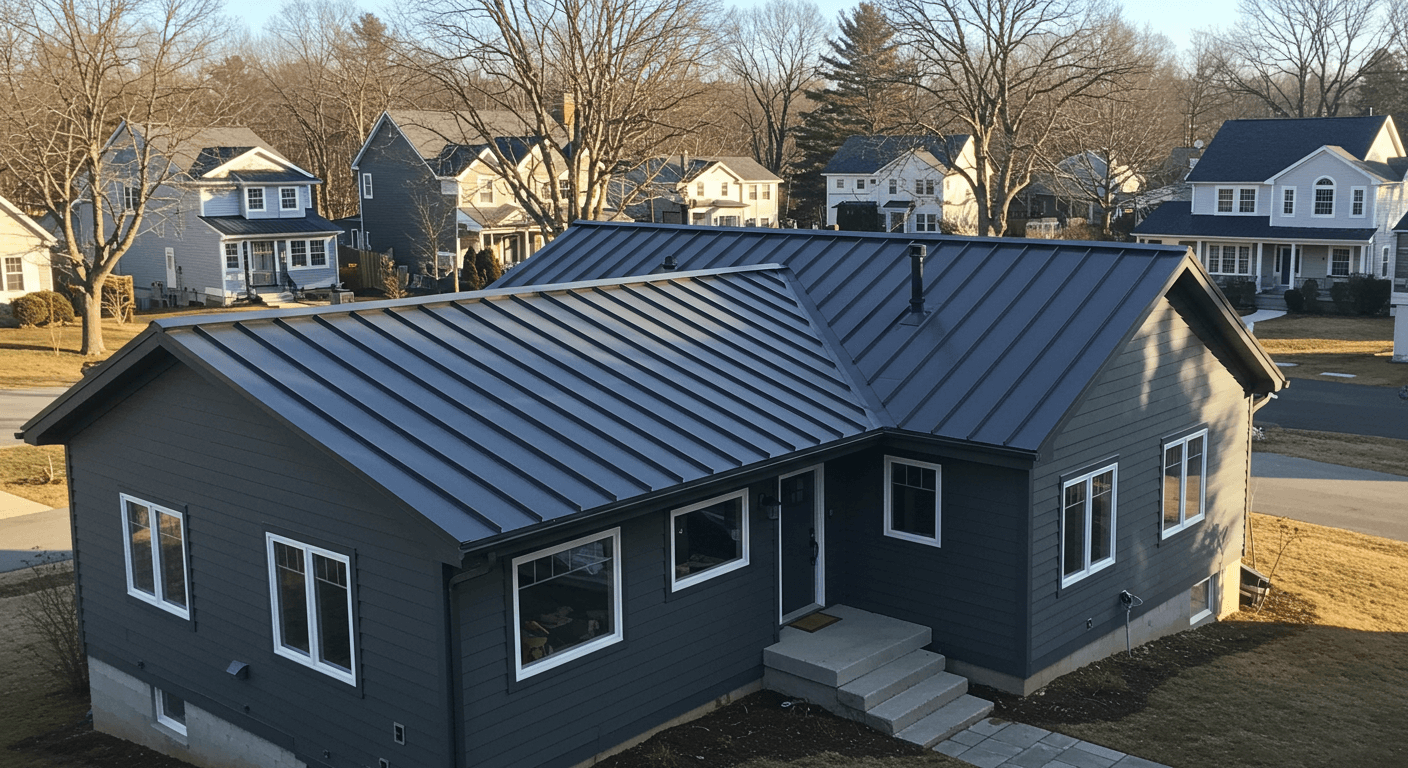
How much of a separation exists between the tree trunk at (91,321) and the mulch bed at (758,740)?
116 ft

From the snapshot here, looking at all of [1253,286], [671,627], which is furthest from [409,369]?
[1253,286]

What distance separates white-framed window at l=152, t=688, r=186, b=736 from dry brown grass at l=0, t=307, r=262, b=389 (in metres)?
24.6

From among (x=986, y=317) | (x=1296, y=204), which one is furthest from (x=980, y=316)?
(x=1296, y=204)

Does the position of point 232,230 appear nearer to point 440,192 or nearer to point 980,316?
point 440,192

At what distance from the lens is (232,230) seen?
52.9 m

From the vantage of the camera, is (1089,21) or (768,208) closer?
(1089,21)

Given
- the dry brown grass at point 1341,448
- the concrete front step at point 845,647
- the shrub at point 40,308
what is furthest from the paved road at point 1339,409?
the shrub at point 40,308

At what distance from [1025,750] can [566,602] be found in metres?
5.04

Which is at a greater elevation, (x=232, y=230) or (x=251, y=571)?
(x=232, y=230)

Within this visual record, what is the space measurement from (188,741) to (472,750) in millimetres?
4493

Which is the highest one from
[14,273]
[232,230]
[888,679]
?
[232,230]

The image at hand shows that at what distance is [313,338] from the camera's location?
38.9 feet

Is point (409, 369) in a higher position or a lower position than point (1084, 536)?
higher

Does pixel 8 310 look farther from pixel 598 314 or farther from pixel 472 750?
pixel 472 750
